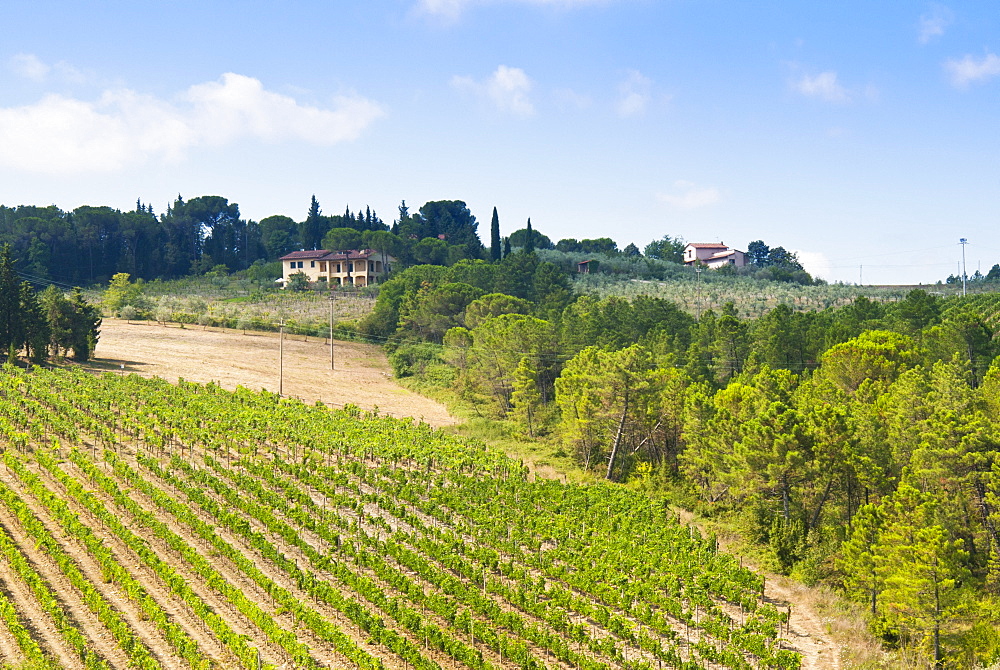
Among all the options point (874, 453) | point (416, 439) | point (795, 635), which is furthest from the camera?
point (416, 439)

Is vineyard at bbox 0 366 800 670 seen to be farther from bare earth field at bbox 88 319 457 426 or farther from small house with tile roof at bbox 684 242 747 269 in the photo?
small house with tile roof at bbox 684 242 747 269

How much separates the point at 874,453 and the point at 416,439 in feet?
89.6

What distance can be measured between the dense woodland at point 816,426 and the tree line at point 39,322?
33.0 metres

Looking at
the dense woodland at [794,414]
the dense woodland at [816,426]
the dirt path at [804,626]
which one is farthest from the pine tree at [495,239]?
the dirt path at [804,626]

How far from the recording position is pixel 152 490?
127ft

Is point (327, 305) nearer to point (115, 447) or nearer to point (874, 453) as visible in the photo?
point (115, 447)

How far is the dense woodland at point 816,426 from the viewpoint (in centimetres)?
2998

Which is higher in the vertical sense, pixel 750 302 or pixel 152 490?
pixel 750 302

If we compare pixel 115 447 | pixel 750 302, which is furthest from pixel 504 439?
pixel 750 302

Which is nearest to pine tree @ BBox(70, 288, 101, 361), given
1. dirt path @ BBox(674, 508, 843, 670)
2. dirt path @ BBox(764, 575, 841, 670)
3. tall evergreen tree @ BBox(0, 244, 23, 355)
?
tall evergreen tree @ BBox(0, 244, 23, 355)

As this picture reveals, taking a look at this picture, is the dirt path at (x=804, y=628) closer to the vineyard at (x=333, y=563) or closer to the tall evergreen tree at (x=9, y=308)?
the vineyard at (x=333, y=563)

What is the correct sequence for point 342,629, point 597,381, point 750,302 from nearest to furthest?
point 342,629 < point 597,381 < point 750,302

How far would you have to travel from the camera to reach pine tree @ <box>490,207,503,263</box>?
136 meters

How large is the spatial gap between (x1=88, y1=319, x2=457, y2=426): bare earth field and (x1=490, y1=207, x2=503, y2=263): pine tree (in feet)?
142
